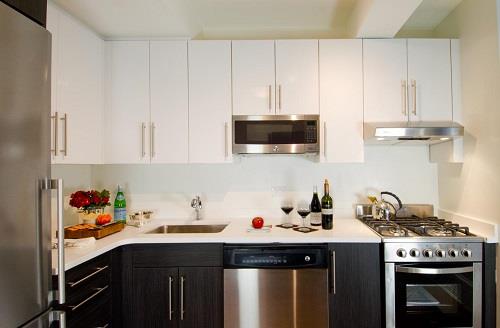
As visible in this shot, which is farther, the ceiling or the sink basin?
the sink basin

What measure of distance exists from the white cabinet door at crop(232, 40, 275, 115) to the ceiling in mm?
358

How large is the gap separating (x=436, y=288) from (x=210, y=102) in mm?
2018

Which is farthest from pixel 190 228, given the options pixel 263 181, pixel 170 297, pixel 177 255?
pixel 263 181

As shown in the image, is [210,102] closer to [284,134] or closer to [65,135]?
[284,134]

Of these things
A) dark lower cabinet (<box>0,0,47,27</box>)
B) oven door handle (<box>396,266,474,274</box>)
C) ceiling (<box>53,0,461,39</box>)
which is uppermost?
ceiling (<box>53,0,461,39</box>)

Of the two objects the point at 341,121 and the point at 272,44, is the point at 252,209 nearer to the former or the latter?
the point at 341,121

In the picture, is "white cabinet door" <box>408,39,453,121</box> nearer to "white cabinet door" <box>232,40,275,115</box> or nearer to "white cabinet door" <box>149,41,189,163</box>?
"white cabinet door" <box>232,40,275,115</box>

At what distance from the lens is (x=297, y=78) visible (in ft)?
7.49

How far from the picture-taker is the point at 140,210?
2.64m

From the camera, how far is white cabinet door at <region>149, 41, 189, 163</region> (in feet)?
7.57

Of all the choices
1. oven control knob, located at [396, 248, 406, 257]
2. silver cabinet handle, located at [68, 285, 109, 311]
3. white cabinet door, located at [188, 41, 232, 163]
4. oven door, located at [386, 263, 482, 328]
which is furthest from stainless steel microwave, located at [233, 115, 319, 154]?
silver cabinet handle, located at [68, 285, 109, 311]

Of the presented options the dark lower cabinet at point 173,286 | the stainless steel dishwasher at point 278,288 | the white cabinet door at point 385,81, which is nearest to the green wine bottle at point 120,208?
the dark lower cabinet at point 173,286

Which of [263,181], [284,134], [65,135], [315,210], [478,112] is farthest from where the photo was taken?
[263,181]

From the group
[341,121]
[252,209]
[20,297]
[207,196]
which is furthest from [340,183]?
[20,297]
